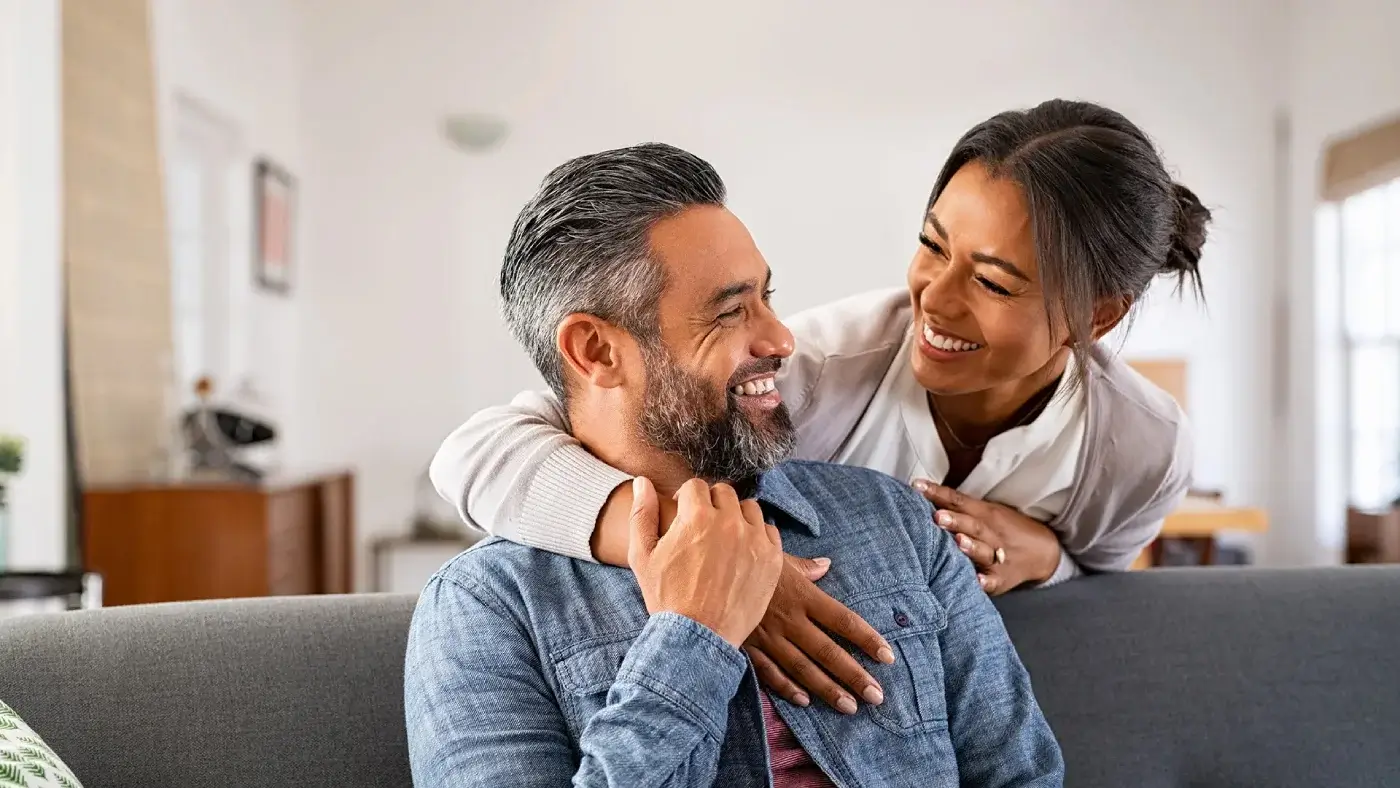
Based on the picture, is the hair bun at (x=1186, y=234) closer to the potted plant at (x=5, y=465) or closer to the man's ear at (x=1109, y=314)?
the man's ear at (x=1109, y=314)

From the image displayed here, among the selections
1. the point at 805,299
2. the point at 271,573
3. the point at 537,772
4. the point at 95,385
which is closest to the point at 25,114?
the point at 95,385

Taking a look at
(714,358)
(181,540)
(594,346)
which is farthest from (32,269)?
(714,358)

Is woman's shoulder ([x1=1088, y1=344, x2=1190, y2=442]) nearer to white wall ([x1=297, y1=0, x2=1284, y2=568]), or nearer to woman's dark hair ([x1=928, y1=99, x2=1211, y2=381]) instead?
woman's dark hair ([x1=928, y1=99, x2=1211, y2=381])

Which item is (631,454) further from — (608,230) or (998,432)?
(998,432)

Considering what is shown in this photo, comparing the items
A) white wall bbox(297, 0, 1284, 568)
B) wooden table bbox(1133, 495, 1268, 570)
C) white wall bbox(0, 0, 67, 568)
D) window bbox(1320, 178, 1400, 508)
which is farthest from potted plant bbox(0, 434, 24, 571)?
window bbox(1320, 178, 1400, 508)

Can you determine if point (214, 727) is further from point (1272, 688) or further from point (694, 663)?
point (1272, 688)

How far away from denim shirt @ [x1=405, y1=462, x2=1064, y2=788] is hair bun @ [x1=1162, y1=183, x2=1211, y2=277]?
0.47 metres

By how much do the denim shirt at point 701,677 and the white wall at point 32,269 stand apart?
2295 millimetres

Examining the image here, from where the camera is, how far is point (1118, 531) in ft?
5.65

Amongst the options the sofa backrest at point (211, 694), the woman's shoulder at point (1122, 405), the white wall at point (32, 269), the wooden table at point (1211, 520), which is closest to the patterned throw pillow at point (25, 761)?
the sofa backrest at point (211, 694)

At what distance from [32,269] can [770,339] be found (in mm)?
2534

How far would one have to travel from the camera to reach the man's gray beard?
1.40 m

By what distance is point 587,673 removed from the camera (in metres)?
1.29

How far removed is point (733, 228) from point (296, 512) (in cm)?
333
